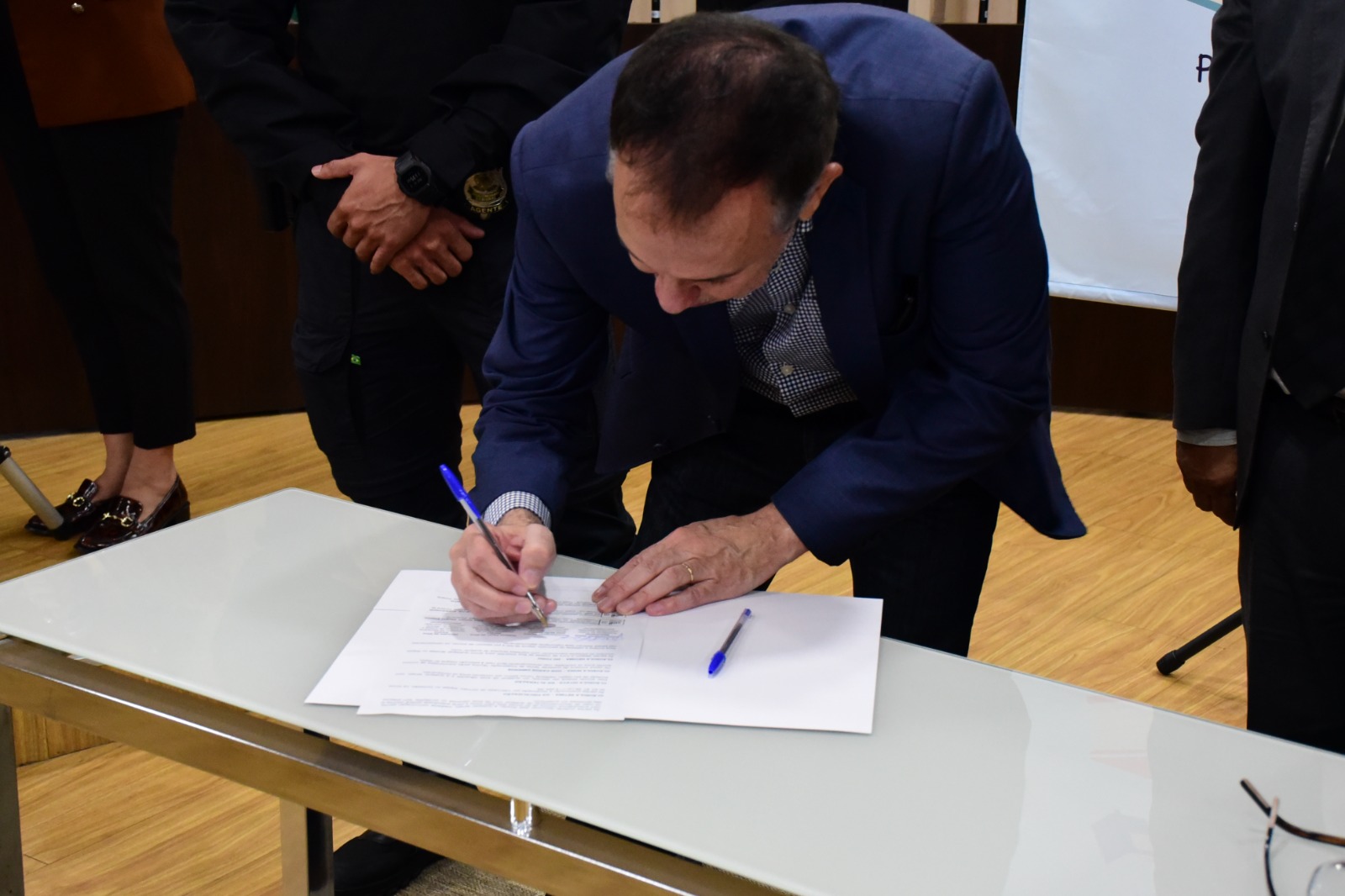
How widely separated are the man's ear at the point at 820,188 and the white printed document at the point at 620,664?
1.13ft

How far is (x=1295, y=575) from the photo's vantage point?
4.10 ft

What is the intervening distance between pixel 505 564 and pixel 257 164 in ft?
3.00

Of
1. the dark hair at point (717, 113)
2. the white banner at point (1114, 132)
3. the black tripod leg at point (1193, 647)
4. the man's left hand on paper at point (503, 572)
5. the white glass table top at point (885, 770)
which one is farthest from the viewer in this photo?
the white banner at point (1114, 132)

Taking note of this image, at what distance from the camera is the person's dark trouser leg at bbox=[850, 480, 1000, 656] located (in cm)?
138

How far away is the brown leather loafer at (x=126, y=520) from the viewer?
2494 mm

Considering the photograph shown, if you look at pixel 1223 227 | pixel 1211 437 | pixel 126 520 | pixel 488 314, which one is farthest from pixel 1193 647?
pixel 126 520

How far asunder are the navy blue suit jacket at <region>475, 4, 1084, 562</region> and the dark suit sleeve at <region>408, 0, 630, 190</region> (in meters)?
0.34

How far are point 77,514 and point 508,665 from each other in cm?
196

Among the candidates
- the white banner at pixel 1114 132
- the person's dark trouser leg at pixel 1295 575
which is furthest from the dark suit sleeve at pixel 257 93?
the white banner at pixel 1114 132

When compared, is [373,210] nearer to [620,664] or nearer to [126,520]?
[620,664]

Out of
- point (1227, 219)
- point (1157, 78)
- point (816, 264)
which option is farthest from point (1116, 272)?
point (816, 264)

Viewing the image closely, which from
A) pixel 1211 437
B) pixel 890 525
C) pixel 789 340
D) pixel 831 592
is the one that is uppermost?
pixel 789 340

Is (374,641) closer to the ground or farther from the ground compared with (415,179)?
closer to the ground

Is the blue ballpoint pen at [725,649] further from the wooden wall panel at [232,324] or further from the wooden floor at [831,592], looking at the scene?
the wooden wall panel at [232,324]
